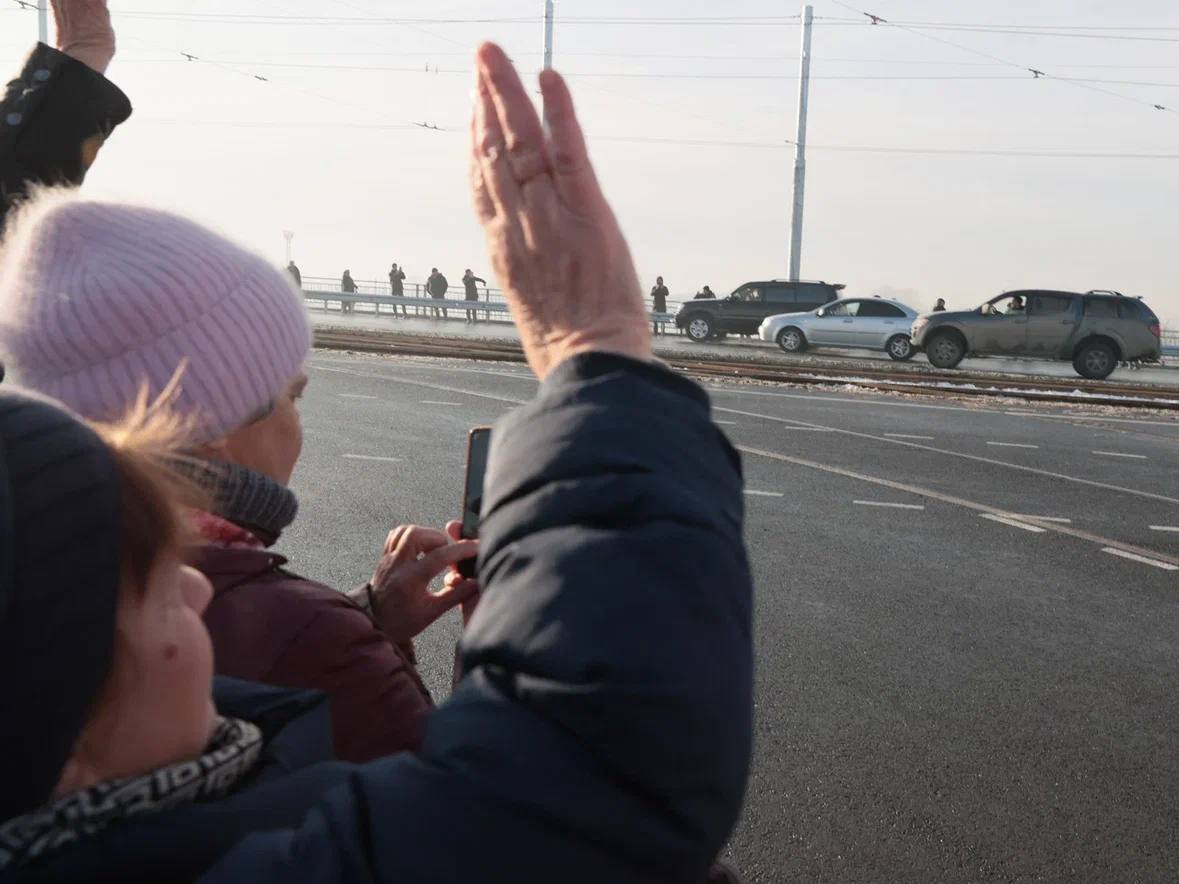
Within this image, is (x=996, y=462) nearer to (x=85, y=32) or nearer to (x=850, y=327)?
(x=85, y=32)

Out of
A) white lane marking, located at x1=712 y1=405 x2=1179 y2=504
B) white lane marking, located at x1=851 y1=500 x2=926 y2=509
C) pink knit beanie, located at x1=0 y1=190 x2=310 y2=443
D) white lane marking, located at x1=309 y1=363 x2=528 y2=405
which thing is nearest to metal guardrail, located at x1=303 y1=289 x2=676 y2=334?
white lane marking, located at x1=309 y1=363 x2=528 y2=405

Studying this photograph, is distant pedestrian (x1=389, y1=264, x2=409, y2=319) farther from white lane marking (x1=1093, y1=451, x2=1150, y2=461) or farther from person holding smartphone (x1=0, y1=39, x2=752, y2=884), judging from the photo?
person holding smartphone (x1=0, y1=39, x2=752, y2=884)

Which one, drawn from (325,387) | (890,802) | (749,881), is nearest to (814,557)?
(890,802)

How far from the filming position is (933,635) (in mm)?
5867

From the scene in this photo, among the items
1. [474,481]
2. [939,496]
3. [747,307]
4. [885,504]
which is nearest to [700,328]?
[747,307]

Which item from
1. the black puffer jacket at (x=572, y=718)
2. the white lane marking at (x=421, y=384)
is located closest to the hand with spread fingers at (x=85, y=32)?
the black puffer jacket at (x=572, y=718)

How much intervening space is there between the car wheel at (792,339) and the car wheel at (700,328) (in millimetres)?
3787

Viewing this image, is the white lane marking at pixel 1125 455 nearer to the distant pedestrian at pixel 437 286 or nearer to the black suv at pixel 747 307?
the black suv at pixel 747 307

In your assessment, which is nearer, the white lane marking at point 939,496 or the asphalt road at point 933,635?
the asphalt road at point 933,635

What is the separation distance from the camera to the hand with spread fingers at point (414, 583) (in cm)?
216

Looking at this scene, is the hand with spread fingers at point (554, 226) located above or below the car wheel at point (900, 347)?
above

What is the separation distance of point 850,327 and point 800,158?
16640mm

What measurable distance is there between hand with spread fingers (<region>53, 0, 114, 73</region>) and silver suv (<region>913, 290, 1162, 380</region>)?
26.4 meters

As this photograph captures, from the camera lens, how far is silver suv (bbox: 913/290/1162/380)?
26.3 meters
